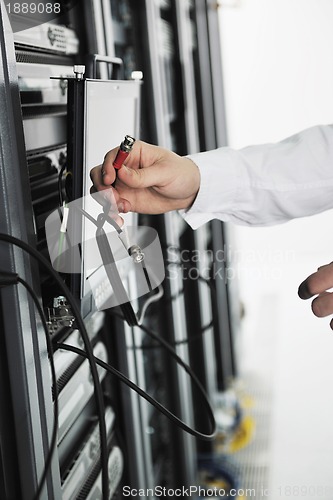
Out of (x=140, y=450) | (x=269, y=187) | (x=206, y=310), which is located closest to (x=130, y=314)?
(x=269, y=187)

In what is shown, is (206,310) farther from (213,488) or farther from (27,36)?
(27,36)

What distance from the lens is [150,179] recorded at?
112 cm

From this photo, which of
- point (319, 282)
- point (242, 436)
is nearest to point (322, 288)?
point (319, 282)

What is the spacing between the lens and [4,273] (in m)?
0.87

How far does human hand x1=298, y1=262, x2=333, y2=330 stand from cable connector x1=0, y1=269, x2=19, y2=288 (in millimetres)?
520

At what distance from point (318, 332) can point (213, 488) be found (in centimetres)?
111

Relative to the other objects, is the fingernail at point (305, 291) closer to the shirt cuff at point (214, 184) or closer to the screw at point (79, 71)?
the shirt cuff at point (214, 184)

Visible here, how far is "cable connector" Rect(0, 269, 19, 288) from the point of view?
869 mm

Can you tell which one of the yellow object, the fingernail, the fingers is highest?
the fingers

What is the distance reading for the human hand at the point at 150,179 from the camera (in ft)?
3.38

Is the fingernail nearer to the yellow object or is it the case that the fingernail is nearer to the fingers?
the fingers

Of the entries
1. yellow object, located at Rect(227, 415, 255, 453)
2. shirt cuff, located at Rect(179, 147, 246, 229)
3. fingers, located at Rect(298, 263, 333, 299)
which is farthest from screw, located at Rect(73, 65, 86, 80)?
yellow object, located at Rect(227, 415, 255, 453)

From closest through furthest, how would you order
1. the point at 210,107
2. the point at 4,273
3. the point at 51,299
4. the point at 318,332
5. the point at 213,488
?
the point at 4,273 → the point at 51,299 → the point at 318,332 → the point at 213,488 → the point at 210,107

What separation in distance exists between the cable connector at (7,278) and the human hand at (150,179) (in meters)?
0.23
